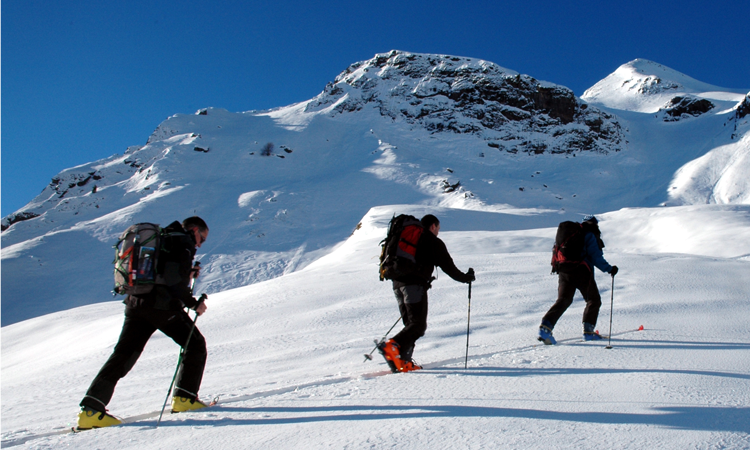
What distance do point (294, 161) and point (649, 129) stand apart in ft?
148

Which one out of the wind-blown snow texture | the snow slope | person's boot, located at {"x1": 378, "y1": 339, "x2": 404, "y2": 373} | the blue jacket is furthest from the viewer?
the blue jacket

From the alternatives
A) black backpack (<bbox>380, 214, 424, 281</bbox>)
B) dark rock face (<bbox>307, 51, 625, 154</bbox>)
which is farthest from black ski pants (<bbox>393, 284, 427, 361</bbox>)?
dark rock face (<bbox>307, 51, 625, 154</bbox>)

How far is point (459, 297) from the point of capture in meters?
7.09

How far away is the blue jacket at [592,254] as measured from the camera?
4874 millimetres

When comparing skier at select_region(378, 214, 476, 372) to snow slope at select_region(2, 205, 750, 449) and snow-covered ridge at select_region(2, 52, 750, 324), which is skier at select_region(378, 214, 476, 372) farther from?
snow-covered ridge at select_region(2, 52, 750, 324)

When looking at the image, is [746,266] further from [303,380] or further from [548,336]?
[303,380]

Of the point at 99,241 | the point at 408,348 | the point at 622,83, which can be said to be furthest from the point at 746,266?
the point at 622,83

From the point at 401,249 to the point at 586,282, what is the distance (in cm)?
224

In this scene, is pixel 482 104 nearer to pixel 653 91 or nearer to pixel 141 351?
pixel 653 91

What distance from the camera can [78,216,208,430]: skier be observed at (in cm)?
307

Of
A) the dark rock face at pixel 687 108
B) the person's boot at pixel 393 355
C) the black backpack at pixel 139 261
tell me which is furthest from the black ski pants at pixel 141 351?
the dark rock face at pixel 687 108

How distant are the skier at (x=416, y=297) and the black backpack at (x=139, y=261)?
1.83 metres

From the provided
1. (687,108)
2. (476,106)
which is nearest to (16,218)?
(476,106)

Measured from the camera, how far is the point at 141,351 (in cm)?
310
